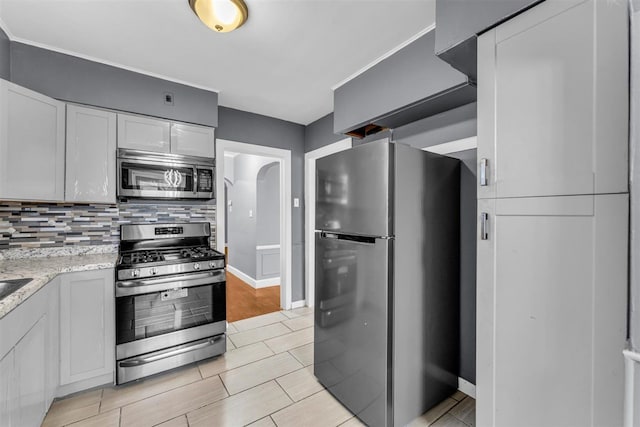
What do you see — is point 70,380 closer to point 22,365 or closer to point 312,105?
point 22,365

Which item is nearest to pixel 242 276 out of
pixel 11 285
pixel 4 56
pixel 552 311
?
pixel 11 285

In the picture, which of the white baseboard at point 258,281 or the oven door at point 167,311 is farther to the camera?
the white baseboard at point 258,281

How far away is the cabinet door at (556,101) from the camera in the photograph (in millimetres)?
796

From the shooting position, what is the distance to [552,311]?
3.02ft

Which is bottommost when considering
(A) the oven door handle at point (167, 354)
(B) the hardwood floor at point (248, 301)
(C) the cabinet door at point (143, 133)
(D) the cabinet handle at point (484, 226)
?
(B) the hardwood floor at point (248, 301)

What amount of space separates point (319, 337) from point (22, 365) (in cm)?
167

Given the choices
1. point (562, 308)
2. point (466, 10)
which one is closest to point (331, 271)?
point (562, 308)

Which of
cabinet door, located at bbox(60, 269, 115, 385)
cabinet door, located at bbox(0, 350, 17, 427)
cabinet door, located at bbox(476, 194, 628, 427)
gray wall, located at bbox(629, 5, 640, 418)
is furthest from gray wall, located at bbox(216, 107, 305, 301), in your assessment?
gray wall, located at bbox(629, 5, 640, 418)

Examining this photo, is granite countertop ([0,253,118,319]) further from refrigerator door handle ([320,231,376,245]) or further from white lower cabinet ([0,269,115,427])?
refrigerator door handle ([320,231,376,245])

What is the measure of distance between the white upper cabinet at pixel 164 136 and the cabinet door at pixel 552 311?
250cm

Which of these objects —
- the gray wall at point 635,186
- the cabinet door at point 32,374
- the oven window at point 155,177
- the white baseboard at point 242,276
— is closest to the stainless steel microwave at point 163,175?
the oven window at point 155,177

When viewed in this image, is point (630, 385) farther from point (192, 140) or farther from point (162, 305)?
point (192, 140)

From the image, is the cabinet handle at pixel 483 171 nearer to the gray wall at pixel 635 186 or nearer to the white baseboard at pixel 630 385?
the gray wall at pixel 635 186

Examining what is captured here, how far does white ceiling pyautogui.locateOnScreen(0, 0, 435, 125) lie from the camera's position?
1.64 meters
